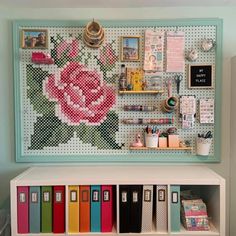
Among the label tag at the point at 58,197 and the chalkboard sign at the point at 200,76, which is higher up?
the chalkboard sign at the point at 200,76

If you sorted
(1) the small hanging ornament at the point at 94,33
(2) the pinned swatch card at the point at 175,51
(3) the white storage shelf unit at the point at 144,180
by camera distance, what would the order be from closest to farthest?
1. (3) the white storage shelf unit at the point at 144,180
2. (1) the small hanging ornament at the point at 94,33
3. (2) the pinned swatch card at the point at 175,51

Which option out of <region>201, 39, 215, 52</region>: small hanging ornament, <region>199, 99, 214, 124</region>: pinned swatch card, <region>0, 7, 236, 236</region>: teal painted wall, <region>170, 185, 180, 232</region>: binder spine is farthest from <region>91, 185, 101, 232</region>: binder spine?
<region>201, 39, 215, 52</region>: small hanging ornament

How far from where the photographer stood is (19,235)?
1401 mm

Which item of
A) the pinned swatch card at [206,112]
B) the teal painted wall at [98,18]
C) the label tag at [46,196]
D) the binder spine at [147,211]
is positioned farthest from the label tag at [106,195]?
the pinned swatch card at [206,112]

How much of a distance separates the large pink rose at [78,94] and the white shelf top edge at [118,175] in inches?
13.2

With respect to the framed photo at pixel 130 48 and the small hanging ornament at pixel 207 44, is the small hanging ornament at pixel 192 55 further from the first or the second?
the framed photo at pixel 130 48

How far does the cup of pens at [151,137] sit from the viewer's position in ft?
5.47

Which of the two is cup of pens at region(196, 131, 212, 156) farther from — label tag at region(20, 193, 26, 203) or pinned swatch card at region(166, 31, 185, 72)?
label tag at region(20, 193, 26, 203)

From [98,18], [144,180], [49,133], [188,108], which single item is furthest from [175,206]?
[98,18]

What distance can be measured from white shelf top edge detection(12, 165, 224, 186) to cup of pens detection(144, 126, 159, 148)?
157 millimetres

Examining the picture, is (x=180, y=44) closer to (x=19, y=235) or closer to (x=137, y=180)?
(x=137, y=180)

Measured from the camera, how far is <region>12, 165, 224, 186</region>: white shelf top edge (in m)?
1.38

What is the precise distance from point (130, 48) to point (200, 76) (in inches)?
20.2

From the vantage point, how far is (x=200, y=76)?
1.70 meters
